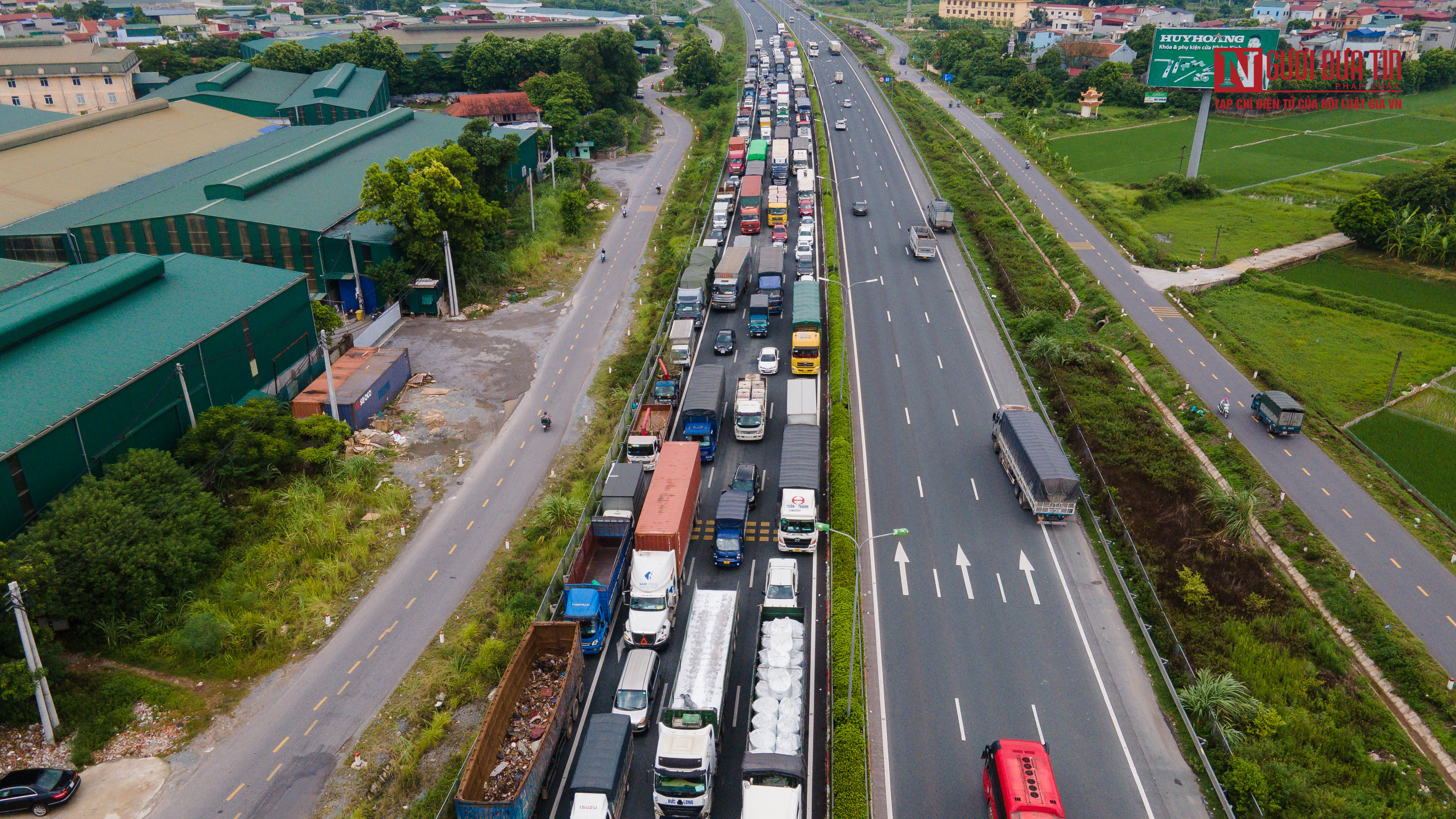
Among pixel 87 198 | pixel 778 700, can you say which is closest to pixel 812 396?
pixel 778 700

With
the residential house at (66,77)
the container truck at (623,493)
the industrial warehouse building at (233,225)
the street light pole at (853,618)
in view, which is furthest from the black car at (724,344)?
the residential house at (66,77)

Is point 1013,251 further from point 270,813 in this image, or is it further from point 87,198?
point 87,198

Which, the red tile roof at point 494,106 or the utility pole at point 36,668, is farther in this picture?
the red tile roof at point 494,106

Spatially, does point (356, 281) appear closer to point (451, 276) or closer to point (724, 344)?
point (451, 276)

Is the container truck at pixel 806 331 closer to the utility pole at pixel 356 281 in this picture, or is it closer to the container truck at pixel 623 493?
the container truck at pixel 623 493

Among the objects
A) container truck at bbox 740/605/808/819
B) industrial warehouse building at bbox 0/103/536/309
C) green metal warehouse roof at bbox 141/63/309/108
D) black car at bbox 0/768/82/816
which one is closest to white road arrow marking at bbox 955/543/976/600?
container truck at bbox 740/605/808/819

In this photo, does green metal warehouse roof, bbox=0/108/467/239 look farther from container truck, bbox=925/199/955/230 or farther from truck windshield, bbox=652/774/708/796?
truck windshield, bbox=652/774/708/796
